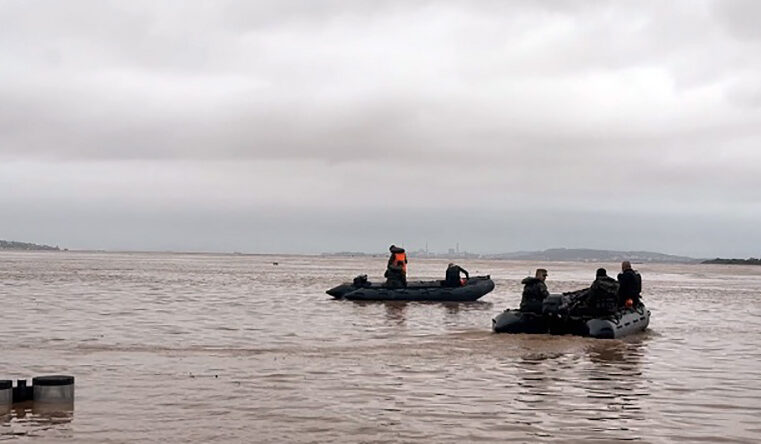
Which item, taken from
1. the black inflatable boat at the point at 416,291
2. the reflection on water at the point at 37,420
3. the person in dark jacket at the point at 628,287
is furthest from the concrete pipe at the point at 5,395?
the black inflatable boat at the point at 416,291

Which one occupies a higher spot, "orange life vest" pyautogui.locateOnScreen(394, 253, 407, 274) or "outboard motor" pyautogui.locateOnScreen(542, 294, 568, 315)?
"orange life vest" pyautogui.locateOnScreen(394, 253, 407, 274)

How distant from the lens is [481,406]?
11023 mm

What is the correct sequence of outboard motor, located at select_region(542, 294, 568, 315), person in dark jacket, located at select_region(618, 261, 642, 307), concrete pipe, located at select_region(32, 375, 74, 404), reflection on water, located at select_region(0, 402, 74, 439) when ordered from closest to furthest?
reflection on water, located at select_region(0, 402, 74, 439)
concrete pipe, located at select_region(32, 375, 74, 404)
outboard motor, located at select_region(542, 294, 568, 315)
person in dark jacket, located at select_region(618, 261, 642, 307)

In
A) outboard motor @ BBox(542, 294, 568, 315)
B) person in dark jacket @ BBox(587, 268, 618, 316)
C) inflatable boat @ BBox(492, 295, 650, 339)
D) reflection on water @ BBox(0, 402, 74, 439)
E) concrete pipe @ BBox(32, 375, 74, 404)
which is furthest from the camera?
person in dark jacket @ BBox(587, 268, 618, 316)

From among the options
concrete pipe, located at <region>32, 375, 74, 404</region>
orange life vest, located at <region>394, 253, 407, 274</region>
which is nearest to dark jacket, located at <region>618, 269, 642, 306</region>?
orange life vest, located at <region>394, 253, 407, 274</region>

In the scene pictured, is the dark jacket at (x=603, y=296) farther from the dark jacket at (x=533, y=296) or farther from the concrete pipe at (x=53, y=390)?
the concrete pipe at (x=53, y=390)

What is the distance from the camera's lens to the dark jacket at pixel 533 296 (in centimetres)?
1920

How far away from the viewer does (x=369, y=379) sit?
13.0m

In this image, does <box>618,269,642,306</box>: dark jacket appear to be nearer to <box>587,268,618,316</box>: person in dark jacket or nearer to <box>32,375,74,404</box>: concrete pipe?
<box>587,268,618,316</box>: person in dark jacket

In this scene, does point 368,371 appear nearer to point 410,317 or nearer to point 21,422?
point 21,422

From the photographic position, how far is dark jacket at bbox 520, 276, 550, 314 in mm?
19203

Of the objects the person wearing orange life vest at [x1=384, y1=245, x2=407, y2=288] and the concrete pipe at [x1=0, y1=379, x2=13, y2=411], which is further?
the person wearing orange life vest at [x1=384, y1=245, x2=407, y2=288]

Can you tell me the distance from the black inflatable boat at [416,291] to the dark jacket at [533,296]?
11.5m

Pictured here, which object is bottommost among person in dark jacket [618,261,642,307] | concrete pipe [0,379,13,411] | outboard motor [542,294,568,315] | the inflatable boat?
concrete pipe [0,379,13,411]
